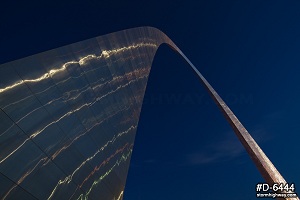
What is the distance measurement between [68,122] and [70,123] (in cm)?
13

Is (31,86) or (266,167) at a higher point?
(31,86)

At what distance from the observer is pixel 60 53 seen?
10.0 m

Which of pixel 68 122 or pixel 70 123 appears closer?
pixel 68 122

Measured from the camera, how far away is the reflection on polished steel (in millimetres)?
7000

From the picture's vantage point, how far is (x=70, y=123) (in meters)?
9.65

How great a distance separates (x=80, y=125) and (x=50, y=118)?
193 centimetres

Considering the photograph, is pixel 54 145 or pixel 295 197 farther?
pixel 295 197

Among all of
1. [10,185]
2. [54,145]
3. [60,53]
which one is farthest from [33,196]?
[60,53]

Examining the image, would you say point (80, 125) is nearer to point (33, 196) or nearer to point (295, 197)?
point (33, 196)

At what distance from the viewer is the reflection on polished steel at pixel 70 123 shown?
700cm

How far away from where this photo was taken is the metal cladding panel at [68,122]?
699 cm

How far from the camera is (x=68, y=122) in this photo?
953cm

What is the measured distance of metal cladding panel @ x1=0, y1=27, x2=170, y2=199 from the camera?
6.99m

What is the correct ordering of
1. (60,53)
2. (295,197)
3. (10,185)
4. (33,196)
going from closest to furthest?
(10,185), (33,196), (60,53), (295,197)
